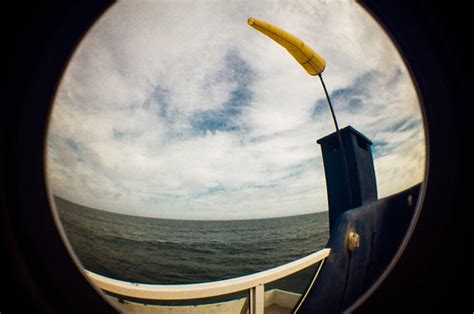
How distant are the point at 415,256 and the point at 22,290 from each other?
1.88m

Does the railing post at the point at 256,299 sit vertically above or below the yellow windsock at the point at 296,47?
below

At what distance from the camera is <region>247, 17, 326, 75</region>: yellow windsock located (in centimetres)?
280

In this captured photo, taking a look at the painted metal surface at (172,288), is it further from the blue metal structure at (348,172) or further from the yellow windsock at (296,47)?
the yellow windsock at (296,47)

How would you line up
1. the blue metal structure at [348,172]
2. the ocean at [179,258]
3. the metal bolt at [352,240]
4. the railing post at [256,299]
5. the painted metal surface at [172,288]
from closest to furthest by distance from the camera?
1. the painted metal surface at [172,288]
2. the railing post at [256,299]
3. the metal bolt at [352,240]
4. the blue metal structure at [348,172]
5. the ocean at [179,258]

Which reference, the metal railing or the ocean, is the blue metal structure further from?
the ocean

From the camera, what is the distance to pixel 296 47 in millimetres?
3168

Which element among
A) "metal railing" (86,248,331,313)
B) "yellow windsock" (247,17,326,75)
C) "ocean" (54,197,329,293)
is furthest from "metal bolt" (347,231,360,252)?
"ocean" (54,197,329,293)

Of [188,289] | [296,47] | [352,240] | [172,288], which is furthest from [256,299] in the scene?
[296,47]

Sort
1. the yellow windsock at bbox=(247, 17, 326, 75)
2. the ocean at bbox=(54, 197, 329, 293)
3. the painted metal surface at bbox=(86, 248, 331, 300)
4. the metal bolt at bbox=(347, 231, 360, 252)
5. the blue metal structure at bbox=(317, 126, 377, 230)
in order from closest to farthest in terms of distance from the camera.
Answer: the painted metal surface at bbox=(86, 248, 331, 300), the metal bolt at bbox=(347, 231, 360, 252), the yellow windsock at bbox=(247, 17, 326, 75), the blue metal structure at bbox=(317, 126, 377, 230), the ocean at bbox=(54, 197, 329, 293)

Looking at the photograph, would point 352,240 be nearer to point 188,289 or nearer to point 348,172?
point 348,172

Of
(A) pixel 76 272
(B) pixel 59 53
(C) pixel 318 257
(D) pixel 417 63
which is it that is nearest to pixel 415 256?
(D) pixel 417 63

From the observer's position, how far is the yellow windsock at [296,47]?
2803 millimetres

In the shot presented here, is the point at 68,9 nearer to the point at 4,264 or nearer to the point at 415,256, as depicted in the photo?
the point at 4,264

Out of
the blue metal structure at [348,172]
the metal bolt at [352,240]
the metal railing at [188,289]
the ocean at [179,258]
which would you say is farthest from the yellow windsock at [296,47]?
the ocean at [179,258]
